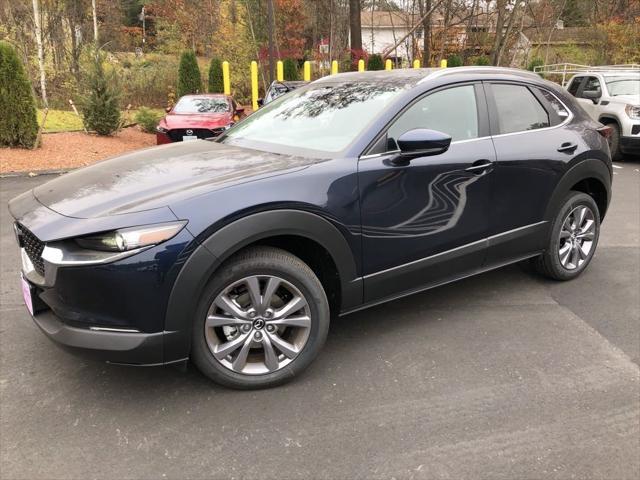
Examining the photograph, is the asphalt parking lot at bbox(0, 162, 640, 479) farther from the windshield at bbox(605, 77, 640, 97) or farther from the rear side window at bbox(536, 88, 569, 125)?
the windshield at bbox(605, 77, 640, 97)

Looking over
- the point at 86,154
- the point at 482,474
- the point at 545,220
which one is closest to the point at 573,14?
the point at 86,154

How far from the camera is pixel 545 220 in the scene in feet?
13.6

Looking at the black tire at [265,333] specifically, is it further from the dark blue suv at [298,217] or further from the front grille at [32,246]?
the front grille at [32,246]

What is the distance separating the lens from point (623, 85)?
11.4 m

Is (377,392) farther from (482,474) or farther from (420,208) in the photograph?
(420,208)

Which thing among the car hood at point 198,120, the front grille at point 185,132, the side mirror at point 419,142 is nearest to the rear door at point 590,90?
the car hood at point 198,120

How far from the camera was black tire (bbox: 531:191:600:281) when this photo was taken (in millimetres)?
4270

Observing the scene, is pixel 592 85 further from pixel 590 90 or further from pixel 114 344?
pixel 114 344

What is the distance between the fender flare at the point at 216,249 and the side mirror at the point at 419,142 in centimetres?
64

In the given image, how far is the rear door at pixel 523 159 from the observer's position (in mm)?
3770

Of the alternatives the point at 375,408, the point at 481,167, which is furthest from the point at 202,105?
the point at 375,408

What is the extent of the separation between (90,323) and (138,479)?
28.3 inches

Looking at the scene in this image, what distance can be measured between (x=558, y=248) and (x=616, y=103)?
27.2 feet

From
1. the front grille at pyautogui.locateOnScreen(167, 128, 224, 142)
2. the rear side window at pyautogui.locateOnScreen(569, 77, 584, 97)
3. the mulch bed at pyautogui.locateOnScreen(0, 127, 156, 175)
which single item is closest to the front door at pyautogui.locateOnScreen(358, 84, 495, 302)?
the mulch bed at pyautogui.locateOnScreen(0, 127, 156, 175)
